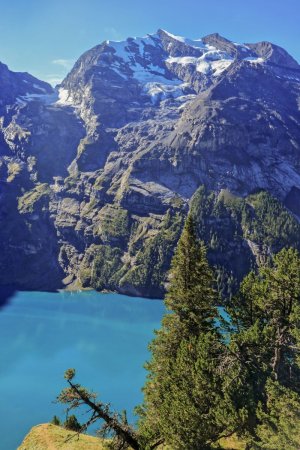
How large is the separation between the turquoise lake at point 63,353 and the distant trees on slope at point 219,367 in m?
38.7

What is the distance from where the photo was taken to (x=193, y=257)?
36.7 meters

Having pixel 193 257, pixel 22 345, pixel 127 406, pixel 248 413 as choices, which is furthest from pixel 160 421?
pixel 22 345

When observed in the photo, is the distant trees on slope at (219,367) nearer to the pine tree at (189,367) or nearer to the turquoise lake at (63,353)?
the pine tree at (189,367)

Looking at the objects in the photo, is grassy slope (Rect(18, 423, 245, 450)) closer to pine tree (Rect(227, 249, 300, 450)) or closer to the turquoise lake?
pine tree (Rect(227, 249, 300, 450))

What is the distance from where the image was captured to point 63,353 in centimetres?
11531

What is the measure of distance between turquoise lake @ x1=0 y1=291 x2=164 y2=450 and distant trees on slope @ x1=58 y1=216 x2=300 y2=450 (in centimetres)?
3874

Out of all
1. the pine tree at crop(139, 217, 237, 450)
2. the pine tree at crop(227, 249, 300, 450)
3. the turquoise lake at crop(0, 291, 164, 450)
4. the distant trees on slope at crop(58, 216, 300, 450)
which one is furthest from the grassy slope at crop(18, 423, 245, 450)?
the turquoise lake at crop(0, 291, 164, 450)

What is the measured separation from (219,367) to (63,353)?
9329 centimetres

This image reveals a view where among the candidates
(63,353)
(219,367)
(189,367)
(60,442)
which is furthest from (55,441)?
(63,353)

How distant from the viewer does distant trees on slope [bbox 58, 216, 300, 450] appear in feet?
95.5

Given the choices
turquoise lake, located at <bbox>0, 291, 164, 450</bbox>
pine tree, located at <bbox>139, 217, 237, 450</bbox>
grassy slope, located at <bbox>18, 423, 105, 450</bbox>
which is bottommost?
turquoise lake, located at <bbox>0, 291, 164, 450</bbox>

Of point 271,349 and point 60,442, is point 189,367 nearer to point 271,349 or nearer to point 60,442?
point 271,349

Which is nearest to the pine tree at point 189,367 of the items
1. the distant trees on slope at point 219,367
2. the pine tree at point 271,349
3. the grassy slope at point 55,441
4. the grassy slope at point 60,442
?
the distant trees on slope at point 219,367

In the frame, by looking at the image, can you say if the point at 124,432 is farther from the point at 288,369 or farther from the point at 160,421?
the point at 288,369
